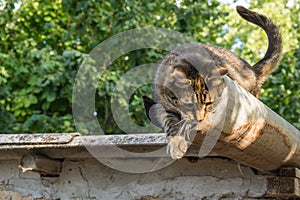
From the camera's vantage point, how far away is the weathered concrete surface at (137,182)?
313 centimetres

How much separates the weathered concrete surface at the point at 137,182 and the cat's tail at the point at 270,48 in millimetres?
727

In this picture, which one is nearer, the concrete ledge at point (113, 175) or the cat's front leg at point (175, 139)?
the cat's front leg at point (175, 139)

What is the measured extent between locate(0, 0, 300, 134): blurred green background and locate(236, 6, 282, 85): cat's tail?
114 inches

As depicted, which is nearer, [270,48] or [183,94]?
[183,94]

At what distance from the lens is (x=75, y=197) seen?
343 cm

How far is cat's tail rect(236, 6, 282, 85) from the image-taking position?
364 centimetres

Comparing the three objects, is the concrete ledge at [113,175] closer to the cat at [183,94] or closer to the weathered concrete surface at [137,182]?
the weathered concrete surface at [137,182]

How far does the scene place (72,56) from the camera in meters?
6.79

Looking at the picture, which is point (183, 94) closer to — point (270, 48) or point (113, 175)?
point (113, 175)

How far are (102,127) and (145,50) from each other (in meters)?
1.06

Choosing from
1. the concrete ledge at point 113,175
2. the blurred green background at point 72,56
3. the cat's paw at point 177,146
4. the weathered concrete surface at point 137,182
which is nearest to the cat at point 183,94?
the cat's paw at point 177,146

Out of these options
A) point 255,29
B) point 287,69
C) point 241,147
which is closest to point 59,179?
point 241,147

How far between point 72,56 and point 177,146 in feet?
15.8

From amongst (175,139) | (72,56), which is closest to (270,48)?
(175,139)
